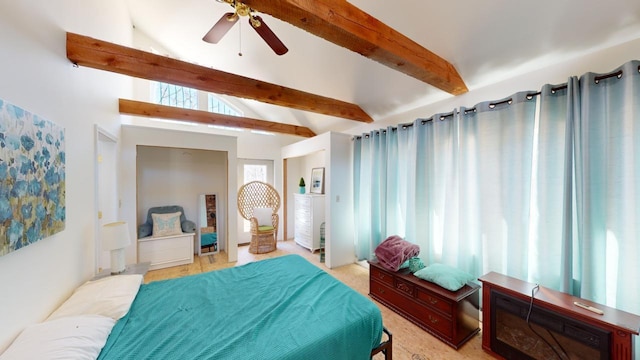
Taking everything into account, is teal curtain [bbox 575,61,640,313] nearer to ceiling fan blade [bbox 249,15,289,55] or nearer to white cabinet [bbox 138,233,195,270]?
ceiling fan blade [bbox 249,15,289,55]

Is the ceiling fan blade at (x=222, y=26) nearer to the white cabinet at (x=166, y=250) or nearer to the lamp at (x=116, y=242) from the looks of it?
the lamp at (x=116, y=242)

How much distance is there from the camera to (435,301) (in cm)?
198

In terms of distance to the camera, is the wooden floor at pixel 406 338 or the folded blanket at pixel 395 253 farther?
the folded blanket at pixel 395 253

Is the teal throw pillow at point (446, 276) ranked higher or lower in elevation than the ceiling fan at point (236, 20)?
lower

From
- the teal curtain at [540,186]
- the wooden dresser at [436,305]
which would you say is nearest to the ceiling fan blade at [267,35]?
the teal curtain at [540,186]

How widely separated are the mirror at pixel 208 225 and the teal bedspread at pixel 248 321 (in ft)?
7.27

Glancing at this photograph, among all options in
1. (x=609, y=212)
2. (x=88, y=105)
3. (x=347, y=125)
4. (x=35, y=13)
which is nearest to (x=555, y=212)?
(x=609, y=212)

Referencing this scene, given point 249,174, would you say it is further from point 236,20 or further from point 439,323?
point 439,323

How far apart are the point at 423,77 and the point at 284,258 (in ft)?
7.46

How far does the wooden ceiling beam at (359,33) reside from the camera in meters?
1.26

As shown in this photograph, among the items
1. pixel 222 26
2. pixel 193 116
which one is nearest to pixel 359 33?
pixel 222 26

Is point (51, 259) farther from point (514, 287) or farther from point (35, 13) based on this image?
point (514, 287)

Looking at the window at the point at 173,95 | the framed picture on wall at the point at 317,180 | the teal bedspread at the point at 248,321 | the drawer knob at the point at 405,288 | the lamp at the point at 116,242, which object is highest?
the window at the point at 173,95

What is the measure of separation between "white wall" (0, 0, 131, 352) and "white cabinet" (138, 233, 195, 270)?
1.44 m
